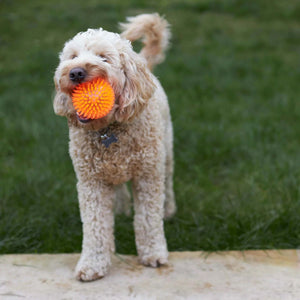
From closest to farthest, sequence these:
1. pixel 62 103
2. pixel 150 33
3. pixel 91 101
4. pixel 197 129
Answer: pixel 91 101 < pixel 62 103 < pixel 150 33 < pixel 197 129

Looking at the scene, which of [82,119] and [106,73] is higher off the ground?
[106,73]

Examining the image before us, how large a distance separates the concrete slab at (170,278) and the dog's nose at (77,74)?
4.04ft

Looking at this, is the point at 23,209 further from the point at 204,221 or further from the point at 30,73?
the point at 30,73

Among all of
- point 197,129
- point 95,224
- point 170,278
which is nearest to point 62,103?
point 95,224

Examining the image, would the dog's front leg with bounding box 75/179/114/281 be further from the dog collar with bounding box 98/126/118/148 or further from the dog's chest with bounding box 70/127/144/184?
the dog collar with bounding box 98/126/118/148

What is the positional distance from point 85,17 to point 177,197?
20.7 ft

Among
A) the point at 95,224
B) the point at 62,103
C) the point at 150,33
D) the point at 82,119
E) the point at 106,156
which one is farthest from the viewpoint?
the point at 150,33

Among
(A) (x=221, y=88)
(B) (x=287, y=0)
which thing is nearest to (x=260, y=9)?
(B) (x=287, y=0)

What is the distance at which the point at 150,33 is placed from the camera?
142 inches

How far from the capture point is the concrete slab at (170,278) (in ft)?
9.16

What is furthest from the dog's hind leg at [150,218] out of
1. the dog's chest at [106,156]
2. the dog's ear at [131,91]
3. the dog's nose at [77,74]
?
the dog's nose at [77,74]

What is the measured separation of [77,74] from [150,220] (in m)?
1.12

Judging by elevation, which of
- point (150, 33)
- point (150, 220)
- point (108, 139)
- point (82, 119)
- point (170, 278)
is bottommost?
point (170, 278)

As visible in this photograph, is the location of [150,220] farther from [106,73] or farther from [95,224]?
[106,73]
